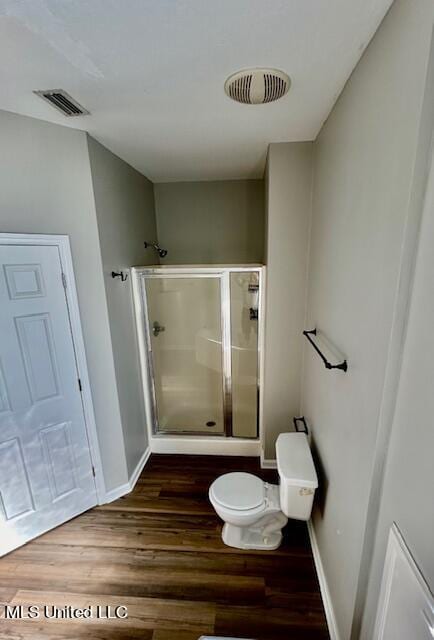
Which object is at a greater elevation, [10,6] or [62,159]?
[10,6]

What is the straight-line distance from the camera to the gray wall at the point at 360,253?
765 mm

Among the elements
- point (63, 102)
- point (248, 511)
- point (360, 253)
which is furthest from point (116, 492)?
point (63, 102)

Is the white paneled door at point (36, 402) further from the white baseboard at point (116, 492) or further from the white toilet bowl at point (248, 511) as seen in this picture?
the white toilet bowl at point (248, 511)

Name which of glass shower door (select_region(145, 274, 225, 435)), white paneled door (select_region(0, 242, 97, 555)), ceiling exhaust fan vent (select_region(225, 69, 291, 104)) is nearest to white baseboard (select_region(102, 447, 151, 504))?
white paneled door (select_region(0, 242, 97, 555))

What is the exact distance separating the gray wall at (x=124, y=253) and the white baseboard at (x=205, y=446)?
167 millimetres

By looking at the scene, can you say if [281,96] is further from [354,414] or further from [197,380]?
[197,380]

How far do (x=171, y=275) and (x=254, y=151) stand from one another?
1118 mm

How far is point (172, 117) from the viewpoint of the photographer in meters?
1.50

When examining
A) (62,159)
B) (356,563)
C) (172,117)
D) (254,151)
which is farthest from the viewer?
(254,151)

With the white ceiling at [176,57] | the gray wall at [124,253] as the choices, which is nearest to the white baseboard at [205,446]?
the gray wall at [124,253]

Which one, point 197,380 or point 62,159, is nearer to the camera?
point 62,159

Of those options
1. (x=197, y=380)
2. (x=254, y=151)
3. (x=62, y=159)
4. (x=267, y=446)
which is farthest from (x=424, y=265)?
(x=197, y=380)

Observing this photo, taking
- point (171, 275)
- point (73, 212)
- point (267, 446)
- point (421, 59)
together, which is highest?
point (421, 59)

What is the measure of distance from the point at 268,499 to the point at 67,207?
2131mm
